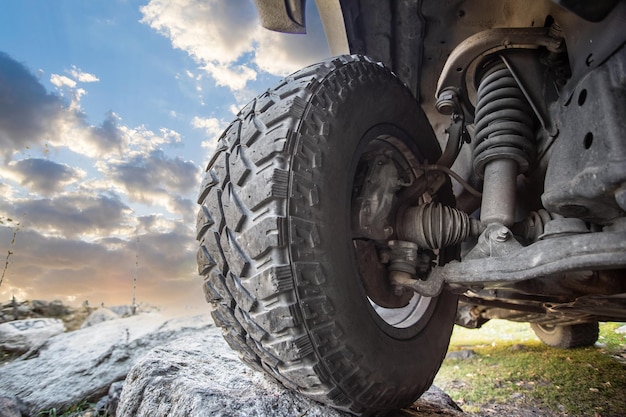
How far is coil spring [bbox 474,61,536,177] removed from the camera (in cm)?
119

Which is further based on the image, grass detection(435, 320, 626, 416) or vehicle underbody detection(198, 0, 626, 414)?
grass detection(435, 320, 626, 416)

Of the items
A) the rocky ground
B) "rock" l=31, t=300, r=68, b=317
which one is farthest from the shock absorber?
"rock" l=31, t=300, r=68, b=317

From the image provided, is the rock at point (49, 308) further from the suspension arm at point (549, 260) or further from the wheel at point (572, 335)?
the wheel at point (572, 335)

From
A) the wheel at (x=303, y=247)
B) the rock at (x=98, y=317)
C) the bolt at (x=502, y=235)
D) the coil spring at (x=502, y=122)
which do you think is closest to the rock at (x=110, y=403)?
the wheel at (x=303, y=247)

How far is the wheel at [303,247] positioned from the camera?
34.3 inches

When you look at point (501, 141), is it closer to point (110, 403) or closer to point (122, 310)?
point (110, 403)

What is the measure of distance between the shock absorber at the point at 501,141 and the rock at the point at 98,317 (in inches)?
186

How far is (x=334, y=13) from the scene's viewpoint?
5.18ft

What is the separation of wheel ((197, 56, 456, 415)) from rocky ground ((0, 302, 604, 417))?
0.13 meters

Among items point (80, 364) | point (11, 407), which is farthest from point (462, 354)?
point (11, 407)

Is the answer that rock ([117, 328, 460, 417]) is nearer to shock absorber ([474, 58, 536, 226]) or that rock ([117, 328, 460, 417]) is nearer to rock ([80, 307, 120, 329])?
shock absorber ([474, 58, 536, 226])

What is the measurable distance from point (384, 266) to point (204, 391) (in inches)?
29.0

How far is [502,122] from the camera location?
1.21 metres

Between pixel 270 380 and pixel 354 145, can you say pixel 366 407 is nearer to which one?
pixel 270 380
